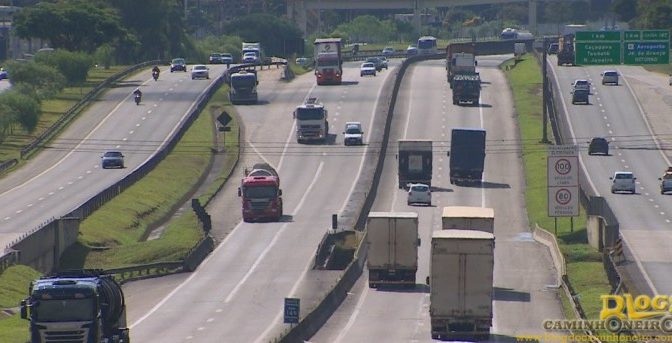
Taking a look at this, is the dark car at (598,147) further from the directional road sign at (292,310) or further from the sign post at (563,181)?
the directional road sign at (292,310)

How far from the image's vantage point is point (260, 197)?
9481cm

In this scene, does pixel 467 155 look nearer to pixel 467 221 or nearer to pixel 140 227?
pixel 140 227

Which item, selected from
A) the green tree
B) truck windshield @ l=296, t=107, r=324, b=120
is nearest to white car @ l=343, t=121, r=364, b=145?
truck windshield @ l=296, t=107, r=324, b=120

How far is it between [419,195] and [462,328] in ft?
147

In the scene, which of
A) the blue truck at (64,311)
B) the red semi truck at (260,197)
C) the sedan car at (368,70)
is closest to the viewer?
the blue truck at (64,311)

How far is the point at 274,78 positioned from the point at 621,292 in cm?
11668

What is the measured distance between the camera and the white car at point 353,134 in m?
128

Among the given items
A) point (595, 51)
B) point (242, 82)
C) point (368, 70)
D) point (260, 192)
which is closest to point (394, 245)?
point (595, 51)

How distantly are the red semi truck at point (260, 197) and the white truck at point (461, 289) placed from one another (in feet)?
124

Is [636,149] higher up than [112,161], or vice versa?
[112,161]

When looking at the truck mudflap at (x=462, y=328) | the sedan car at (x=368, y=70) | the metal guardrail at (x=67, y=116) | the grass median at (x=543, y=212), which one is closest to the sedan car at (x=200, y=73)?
the metal guardrail at (x=67, y=116)

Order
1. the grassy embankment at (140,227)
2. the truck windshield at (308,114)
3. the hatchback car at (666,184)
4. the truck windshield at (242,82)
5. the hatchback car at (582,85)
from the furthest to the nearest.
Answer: the hatchback car at (582,85) → the truck windshield at (242,82) → the truck windshield at (308,114) → the hatchback car at (666,184) → the grassy embankment at (140,227)

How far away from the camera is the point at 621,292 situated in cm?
6197

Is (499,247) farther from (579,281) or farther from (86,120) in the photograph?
(86,120)
